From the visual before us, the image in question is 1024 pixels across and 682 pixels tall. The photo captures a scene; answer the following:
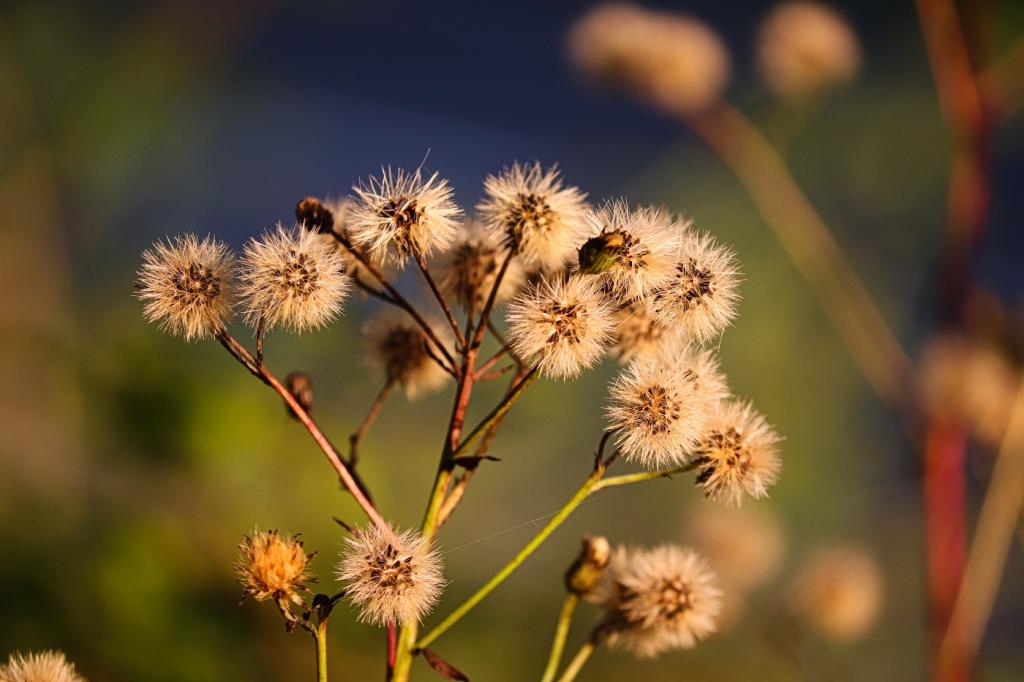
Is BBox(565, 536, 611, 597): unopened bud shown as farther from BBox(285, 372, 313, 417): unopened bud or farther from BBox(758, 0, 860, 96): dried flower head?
BBox(758, 0, 860, 96): dried flower head

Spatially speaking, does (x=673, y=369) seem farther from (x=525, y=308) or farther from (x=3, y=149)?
(x=3, y=149)

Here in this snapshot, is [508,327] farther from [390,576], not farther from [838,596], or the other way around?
[838,596]

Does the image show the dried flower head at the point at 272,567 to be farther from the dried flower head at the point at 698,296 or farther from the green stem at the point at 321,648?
the dried flower head at the point at 698,296

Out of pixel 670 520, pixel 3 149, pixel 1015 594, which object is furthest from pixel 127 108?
pixel 1015 594

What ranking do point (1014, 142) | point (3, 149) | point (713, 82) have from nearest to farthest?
point (713, 82)
point (3, 149)
point (1014, 142)

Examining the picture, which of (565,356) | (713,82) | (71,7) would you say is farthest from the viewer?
(71,7)

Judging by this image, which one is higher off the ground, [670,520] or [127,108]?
[127,108]

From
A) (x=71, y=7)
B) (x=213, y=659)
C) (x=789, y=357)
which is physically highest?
(x=71, y=7)
